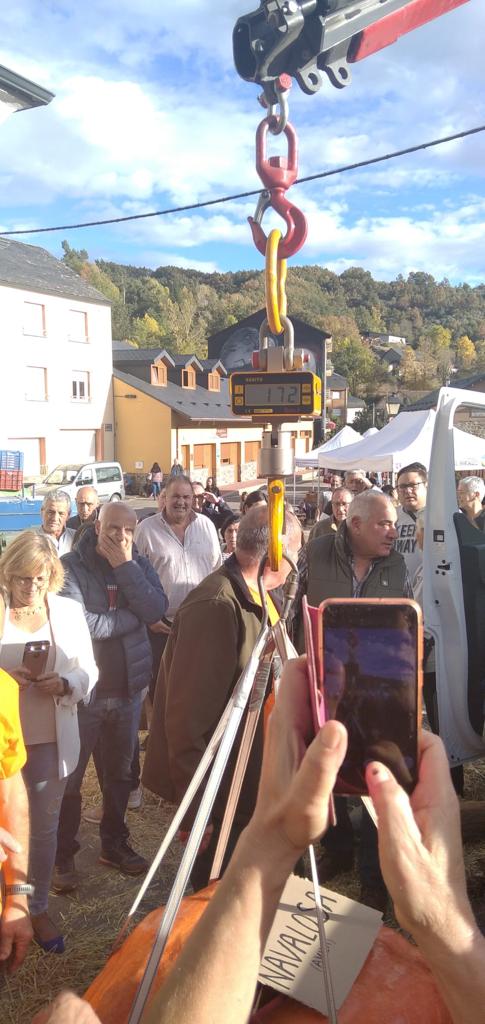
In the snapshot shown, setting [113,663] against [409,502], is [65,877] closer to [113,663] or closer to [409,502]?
[113,663]

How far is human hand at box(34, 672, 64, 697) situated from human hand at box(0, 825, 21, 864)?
88cm

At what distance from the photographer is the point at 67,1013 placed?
87cm

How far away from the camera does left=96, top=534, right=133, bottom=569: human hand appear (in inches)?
148

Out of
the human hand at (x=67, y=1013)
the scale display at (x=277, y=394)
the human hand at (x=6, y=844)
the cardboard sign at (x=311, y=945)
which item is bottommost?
the human hand at (x=6, y=844)

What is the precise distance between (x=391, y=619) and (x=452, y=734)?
300 cm

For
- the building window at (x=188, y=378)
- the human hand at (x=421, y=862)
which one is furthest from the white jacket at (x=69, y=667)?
the building window at (x=188, y=378)

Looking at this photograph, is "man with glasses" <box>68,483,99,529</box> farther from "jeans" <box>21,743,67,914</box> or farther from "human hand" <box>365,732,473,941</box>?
"human hand" <box>365,732,473,941</box>

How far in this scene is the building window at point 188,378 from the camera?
38094 mm

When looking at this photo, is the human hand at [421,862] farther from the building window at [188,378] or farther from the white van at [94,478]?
the building window at [188,378]

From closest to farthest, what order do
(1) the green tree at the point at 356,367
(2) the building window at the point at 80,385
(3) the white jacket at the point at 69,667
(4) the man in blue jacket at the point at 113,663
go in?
(3) the white jacket at the point at 69,667, (4) the man in blue jacket at the point at 113,663, (2) the building window at the point at 80,385, (1) the green tree at the point at 356,367

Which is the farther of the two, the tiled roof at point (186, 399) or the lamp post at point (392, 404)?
the lamp post at point (392, 404)

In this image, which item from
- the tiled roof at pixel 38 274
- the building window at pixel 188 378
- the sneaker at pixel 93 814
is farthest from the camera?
the building window at pixel 188 378

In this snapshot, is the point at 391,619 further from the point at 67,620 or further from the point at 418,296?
the point at 418,296

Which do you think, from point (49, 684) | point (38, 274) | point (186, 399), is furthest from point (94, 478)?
point (49, 684)
